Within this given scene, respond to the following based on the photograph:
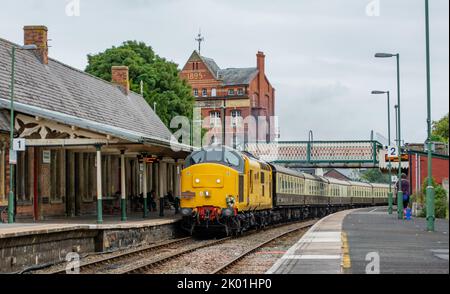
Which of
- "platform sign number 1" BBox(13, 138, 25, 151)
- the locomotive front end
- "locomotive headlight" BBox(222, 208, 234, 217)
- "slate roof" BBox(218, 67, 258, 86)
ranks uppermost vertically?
"slate roof" BBox(218, 67, 258, 86)

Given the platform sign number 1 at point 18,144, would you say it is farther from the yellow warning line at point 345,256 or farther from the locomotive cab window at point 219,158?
the yellow warning line at point 345,256

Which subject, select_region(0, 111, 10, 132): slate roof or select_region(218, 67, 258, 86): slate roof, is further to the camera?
select_region(218, 67, 258, 86): slate roof

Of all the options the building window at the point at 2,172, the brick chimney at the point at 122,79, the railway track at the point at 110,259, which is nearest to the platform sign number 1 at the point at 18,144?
the building window at the point at 2,172

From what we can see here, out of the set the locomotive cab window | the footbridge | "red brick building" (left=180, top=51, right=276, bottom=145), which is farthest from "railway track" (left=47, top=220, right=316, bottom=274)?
"red brick building" (left=180, top=51, right=276, bottom=145)

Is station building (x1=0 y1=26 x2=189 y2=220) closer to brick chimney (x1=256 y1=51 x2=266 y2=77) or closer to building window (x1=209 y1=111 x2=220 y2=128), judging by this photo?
building window (x1=209 y1=111 x2=220 y2=128)

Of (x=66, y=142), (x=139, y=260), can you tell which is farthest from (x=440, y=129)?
(x=139, y=260)

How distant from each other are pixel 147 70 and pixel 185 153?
26.9 metres

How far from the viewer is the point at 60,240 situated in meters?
20.2

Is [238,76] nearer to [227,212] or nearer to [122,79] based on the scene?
[122,79]

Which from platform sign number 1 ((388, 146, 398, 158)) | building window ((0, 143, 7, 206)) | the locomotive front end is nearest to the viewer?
building window ((0, 143, 7, 206))

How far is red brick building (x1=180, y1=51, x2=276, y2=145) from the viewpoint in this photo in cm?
9775

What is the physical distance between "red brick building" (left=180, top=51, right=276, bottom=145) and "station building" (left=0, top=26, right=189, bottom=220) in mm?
55344

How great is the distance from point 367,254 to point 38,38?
851 inches

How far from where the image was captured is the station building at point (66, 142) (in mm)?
25656
